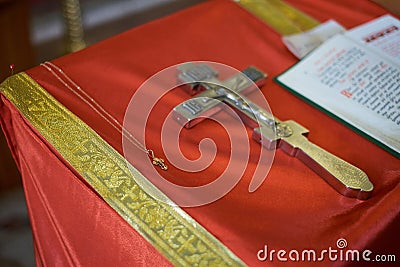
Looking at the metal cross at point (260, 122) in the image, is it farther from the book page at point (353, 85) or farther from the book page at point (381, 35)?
the book page at point (381, 35)

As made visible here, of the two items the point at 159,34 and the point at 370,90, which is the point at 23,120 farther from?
the point at 370,90

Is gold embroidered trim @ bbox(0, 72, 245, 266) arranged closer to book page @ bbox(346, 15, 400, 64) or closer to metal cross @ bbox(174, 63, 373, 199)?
metal cross @ bbox(174, 63, 373, 199)

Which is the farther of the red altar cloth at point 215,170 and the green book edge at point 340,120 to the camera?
the green book edge at point 340,120

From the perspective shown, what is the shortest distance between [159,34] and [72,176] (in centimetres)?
32

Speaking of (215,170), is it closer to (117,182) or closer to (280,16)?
(117,182)

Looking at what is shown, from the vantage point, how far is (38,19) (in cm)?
217

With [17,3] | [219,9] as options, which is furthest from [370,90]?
[17,3]

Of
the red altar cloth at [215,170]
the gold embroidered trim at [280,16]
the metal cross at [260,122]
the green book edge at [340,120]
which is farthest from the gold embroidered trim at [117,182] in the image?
the gold embroidered trim at [280,16]

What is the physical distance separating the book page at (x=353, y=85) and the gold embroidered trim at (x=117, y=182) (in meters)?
0.31

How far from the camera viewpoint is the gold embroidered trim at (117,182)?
0.71 m

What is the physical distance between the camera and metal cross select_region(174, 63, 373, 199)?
79 cm

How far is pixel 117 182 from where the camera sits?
774mm

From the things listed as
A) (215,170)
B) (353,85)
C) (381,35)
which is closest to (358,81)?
(353,85)

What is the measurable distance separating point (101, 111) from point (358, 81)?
0.39m
